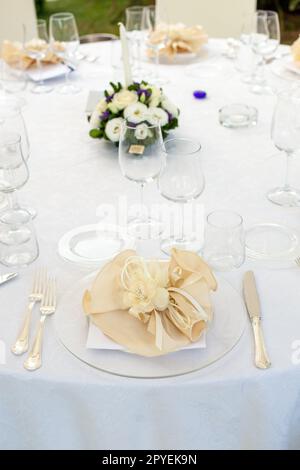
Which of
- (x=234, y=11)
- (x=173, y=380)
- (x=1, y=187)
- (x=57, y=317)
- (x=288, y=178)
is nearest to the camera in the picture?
(x=173, y=380)

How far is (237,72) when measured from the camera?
230 centimetres

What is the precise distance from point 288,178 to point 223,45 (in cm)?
122

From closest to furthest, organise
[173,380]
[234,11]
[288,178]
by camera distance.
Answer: [173,380] → [288,178] → [234,11]

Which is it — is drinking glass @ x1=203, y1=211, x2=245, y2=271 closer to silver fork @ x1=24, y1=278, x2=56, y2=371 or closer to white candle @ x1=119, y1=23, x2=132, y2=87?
silver fork @ x1=24, y1=278, x2=56, y2=371

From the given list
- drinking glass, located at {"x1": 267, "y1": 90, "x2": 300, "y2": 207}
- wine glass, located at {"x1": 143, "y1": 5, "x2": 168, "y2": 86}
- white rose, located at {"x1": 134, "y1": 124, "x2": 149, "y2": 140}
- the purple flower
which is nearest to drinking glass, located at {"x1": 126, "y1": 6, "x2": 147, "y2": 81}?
wine glass, located at {"x1": 143, "y1": 5, "x2": 168, "y2": 86}

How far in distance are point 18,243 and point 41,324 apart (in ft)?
0.94

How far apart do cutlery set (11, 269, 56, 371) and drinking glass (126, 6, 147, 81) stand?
1319 millimetres

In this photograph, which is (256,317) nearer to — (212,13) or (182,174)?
(182,174)

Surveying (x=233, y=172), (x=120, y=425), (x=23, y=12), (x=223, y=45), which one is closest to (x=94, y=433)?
(x=120, y=425)

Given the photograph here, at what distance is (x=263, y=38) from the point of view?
2199 mm

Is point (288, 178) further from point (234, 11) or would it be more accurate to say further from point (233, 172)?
point (234, 11)

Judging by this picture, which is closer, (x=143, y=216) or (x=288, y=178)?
(x=143, y=216)

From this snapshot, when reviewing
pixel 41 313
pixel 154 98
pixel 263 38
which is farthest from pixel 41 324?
pixel 263 38

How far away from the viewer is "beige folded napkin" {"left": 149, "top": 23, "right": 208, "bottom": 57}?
2367mm
